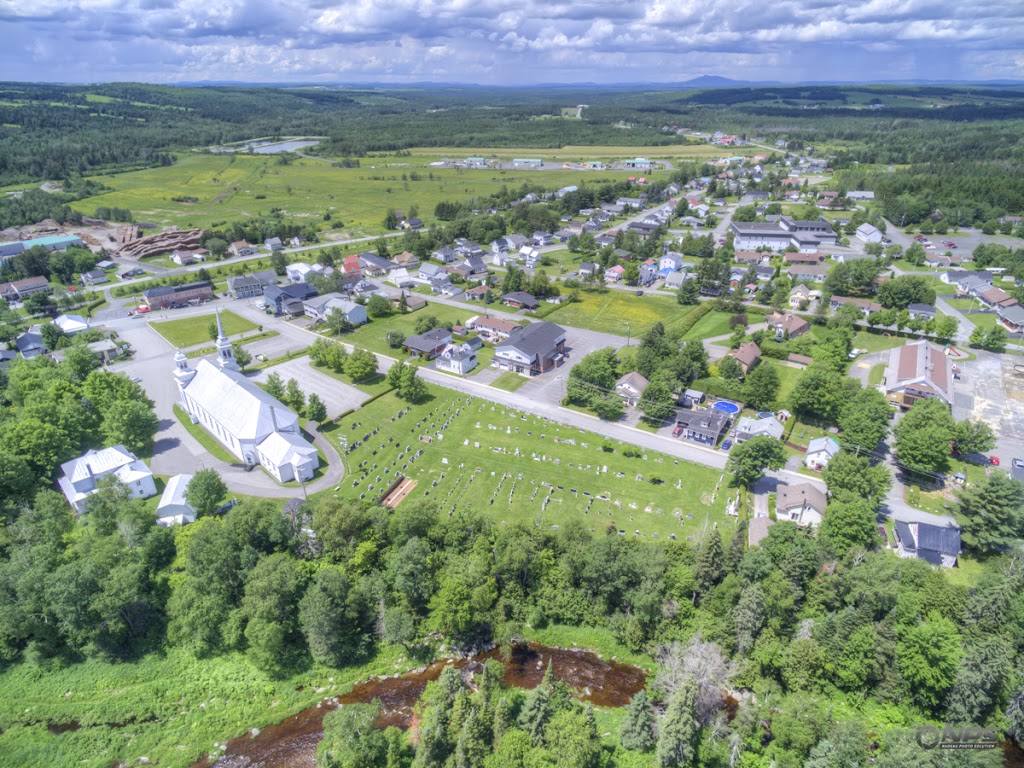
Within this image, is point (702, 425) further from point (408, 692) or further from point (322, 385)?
point (322, 385)

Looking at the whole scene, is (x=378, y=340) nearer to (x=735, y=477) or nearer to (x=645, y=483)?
(x=645, y=483)

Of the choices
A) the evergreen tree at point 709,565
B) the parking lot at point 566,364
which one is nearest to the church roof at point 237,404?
the parking lot at point 566,364

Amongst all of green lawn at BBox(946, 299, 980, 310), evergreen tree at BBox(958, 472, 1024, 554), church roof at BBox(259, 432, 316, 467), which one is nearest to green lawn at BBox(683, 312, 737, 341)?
green lawn at BBox(946, 299, 980, 310)

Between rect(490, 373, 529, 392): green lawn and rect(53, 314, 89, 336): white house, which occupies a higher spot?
rect(53, 314, 89, 336): white house

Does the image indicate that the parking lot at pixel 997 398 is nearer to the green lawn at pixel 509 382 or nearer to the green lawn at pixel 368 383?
the green lawn at pixel 509 382

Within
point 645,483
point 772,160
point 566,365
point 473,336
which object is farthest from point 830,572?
point 772,160

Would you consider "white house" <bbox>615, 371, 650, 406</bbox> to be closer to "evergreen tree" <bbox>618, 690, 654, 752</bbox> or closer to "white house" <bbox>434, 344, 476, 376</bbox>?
"white house" <bbox>434, 344, 476, 376</bbox>

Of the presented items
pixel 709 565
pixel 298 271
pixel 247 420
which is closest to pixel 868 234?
pixel 709 565
